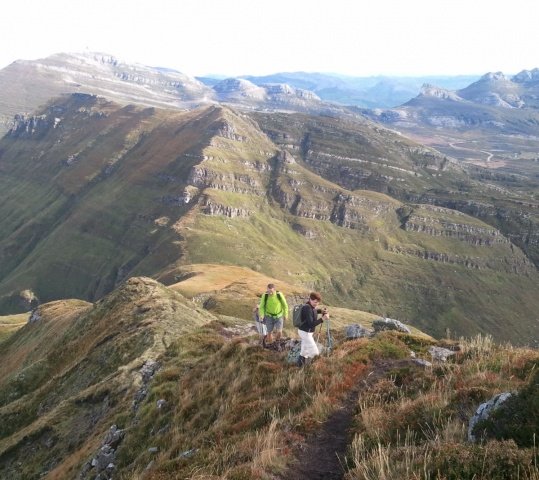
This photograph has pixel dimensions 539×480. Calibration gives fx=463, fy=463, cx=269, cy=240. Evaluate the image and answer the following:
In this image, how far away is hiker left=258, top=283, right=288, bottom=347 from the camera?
96.9 feet

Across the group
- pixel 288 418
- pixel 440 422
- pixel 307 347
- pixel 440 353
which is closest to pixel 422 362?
pixel 440 353

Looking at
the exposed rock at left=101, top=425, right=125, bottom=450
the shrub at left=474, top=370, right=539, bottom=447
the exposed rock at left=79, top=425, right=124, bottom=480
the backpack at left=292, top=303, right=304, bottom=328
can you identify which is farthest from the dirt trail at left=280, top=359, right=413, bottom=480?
the exposed rock at left=101, top=425, right=125, bottom=450

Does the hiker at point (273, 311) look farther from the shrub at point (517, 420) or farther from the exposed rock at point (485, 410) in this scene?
the shrub at point (517, 420)

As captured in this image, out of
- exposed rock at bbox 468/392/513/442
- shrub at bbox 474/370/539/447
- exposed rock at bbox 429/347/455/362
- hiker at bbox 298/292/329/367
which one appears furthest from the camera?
exposed rock at bbox 429/347/455/362

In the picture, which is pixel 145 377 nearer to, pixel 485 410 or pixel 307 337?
pixel 307 337

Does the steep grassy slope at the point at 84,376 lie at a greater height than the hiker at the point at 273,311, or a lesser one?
lesser

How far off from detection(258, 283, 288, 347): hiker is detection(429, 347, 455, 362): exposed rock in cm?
906

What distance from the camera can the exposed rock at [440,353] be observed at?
22828 mm

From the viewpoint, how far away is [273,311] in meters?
29.6

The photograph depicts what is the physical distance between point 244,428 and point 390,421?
5363 millimetres

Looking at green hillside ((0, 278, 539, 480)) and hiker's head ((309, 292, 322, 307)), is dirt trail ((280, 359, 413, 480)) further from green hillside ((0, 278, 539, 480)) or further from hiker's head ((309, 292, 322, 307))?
hiker's head ((309, 292, 322, 307))

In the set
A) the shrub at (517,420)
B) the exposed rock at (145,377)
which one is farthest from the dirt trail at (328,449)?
the exposed rock at (145,377)

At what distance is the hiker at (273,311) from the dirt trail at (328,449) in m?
11.3

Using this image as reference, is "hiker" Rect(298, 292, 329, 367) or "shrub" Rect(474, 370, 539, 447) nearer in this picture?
"shrub" Rect(474, 370, 539, 447)
